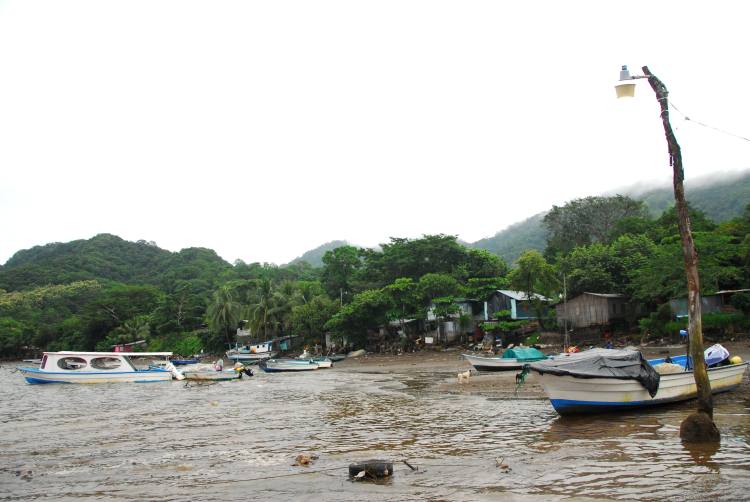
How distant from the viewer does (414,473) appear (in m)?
9.73

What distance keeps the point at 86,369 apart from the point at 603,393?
33.5m

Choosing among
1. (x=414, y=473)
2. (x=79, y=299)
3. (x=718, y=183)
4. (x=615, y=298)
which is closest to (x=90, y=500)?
(x=414, y=473)

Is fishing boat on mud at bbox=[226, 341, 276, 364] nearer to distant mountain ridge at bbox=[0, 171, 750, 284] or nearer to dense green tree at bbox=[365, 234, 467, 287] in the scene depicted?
dense green tree at bbox=[365, 234, 467, 287]

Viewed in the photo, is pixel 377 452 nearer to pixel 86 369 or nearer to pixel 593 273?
pixel 86 369

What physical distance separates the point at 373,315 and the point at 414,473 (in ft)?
137

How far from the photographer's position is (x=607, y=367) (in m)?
14.0

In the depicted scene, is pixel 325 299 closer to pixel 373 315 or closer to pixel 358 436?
pixel 373 315

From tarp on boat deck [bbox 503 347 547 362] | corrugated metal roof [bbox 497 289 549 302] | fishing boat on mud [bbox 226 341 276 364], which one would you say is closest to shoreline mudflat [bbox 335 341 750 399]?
tarp on boat deck [bbox 503 347 547 362]

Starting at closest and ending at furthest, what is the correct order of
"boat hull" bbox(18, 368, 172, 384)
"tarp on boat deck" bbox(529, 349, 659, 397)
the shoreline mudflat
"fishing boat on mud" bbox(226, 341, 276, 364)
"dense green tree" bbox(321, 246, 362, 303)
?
"tarp on boat deck" bbox(529, 349, 659, 397) < the shoreline mudflat < "boat hull" bbox(18, 368, 172, 384) < "fishing boat on mud" bbox(226, 341, 276, 364) < "dense green tree" bbox(321, 246, 362, 303)

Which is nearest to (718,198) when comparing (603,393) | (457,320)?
(457,320)

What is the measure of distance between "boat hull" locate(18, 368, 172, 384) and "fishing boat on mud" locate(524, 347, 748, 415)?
30.4 metres

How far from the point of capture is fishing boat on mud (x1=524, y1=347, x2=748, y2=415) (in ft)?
45.4

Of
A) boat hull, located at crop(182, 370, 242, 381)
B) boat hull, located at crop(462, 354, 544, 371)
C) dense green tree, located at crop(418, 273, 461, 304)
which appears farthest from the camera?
dense green tree, located at crop(418, 273, 461, 304)

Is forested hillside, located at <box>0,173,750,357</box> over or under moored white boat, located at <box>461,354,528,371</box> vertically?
over
